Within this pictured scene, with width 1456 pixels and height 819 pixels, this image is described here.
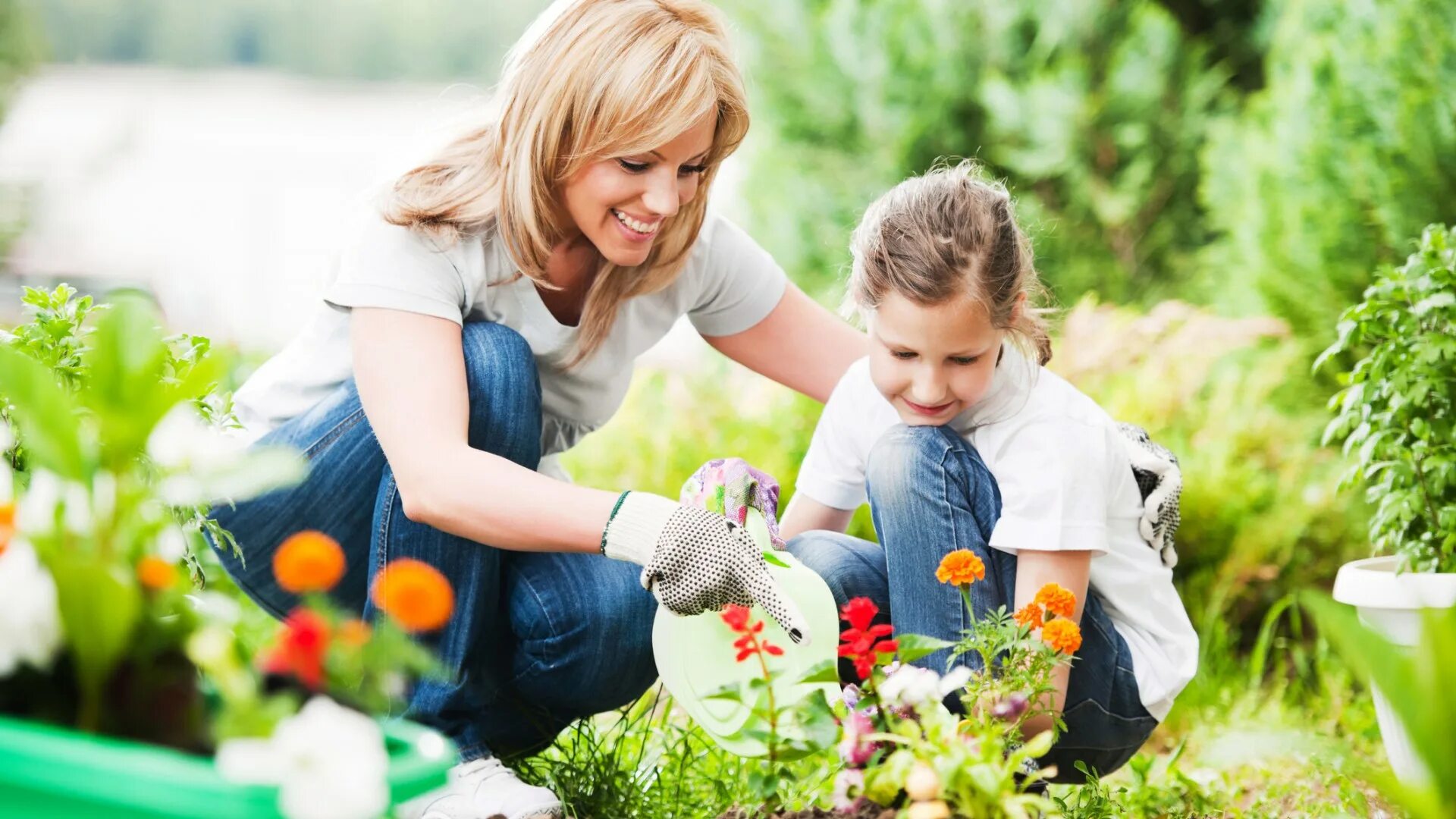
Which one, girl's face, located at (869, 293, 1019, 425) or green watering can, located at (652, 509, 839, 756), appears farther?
girl's face, located at (869, 293, 1019, 425)

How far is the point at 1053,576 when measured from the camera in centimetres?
170

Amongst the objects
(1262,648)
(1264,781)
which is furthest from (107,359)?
(1262,648)

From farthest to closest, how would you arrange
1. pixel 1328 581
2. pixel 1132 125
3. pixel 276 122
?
pixel 276 122, pixel 1132 125, pixel 1328 581

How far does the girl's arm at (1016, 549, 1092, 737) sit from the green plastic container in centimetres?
106

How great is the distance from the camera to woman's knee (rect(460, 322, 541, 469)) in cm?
180

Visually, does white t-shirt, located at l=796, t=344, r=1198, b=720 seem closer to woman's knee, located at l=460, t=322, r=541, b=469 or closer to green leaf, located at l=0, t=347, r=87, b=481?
woman's knee, located at l=460, t=322, r=541, b=469

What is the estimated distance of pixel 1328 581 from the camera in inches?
131

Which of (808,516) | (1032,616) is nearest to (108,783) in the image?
(1032,616)

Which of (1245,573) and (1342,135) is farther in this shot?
(1342,135)

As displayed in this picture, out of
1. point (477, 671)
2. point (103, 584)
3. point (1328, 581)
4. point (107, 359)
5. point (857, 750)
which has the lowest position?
point (1328, 581)

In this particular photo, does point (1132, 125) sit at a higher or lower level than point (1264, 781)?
higher

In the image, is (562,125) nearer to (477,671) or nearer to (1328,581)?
(477,671)

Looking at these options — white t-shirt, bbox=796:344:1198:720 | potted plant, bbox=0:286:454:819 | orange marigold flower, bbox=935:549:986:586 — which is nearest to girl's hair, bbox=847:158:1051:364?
white t-shirt, bbox=796:344:1198:720

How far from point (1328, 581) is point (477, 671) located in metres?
2.44
